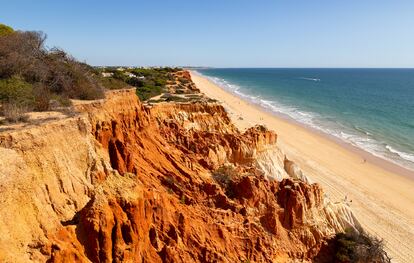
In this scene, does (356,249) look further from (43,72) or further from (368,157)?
(368,157)

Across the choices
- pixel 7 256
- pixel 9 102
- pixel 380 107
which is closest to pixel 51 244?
pixel 7 256

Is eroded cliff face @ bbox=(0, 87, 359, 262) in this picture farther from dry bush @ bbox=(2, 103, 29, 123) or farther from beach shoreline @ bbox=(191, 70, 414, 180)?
beach shoreline @ bbox=(191, 70, 414, 180)

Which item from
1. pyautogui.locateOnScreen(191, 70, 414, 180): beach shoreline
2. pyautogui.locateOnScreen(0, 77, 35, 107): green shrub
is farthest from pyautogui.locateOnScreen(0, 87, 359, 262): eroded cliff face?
pyautogui.locateOnScreen(191, 70, 414, 180): beach shoreline

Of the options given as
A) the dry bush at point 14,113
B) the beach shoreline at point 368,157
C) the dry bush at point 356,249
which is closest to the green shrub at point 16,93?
the dry bush at point 14,113

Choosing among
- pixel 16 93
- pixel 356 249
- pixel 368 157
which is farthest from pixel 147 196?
pixel 368 157

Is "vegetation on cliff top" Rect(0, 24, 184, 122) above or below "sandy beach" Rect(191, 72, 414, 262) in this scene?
above

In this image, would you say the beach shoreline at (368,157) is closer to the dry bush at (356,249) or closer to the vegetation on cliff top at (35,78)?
the dry bush at (356,249)

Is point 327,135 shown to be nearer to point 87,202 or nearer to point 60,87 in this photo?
point 60,87
